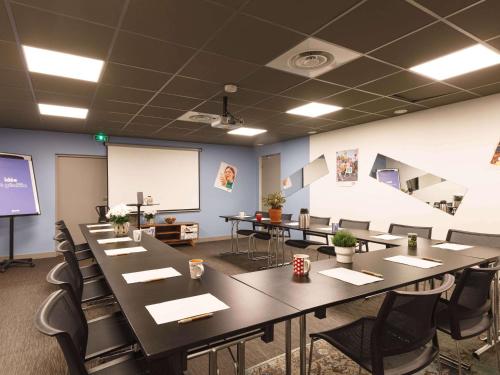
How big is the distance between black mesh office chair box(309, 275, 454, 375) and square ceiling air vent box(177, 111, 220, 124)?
3832 millimetres

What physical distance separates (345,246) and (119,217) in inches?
98.4

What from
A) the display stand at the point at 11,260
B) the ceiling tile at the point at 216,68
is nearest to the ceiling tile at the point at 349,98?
the ceiling tile at the point at 216,68

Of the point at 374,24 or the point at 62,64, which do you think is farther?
the point at 62,64

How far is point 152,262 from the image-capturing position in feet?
7.42

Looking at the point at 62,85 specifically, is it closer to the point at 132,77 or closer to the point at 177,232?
the point at 132,77

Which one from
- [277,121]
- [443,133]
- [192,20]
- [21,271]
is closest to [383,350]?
[192,20]

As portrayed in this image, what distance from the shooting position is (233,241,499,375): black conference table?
150 centimetres

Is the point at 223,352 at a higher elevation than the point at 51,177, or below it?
below

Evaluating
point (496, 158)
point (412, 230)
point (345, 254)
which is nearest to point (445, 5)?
point (345, 254)

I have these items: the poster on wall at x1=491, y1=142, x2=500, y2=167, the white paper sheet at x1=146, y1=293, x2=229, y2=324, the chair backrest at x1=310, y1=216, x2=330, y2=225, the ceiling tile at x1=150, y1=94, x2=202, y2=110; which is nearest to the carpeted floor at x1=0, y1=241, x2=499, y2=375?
the white paper sheet at x1=146, y1=293, x2=229, y2=324

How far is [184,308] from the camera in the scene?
138 cm

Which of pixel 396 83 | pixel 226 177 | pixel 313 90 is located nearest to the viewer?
pixel 396 83

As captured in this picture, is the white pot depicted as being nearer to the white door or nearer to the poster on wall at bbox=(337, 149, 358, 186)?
the poster on wall at bbox=(337, 149, 358, 186)

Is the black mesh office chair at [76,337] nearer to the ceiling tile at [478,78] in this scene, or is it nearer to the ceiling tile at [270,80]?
the ceiling tile at [270,80]
